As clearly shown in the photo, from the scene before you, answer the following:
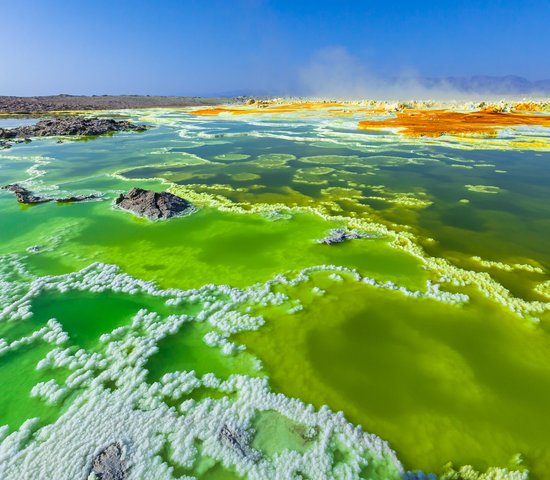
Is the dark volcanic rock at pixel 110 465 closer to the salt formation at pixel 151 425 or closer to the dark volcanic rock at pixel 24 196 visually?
the salt formation at pixel 151 425

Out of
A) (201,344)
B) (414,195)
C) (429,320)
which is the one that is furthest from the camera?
(414,195)

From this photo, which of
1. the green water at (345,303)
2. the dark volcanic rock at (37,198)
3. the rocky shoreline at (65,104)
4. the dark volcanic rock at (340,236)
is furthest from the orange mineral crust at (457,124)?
the rocky shoreline at (65,104)

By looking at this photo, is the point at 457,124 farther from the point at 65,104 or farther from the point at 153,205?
the point at 65,104

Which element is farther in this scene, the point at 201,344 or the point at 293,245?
the point at 293,245

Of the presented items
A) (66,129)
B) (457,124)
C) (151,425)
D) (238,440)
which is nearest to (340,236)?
(238,440)

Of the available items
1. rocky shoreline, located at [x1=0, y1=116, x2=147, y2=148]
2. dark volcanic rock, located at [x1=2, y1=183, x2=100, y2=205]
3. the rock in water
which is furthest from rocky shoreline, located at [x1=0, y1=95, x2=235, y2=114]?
the rock in water

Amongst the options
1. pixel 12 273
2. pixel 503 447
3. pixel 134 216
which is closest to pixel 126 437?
pixel 503 447

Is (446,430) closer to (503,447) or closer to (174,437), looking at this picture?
(503,447)
